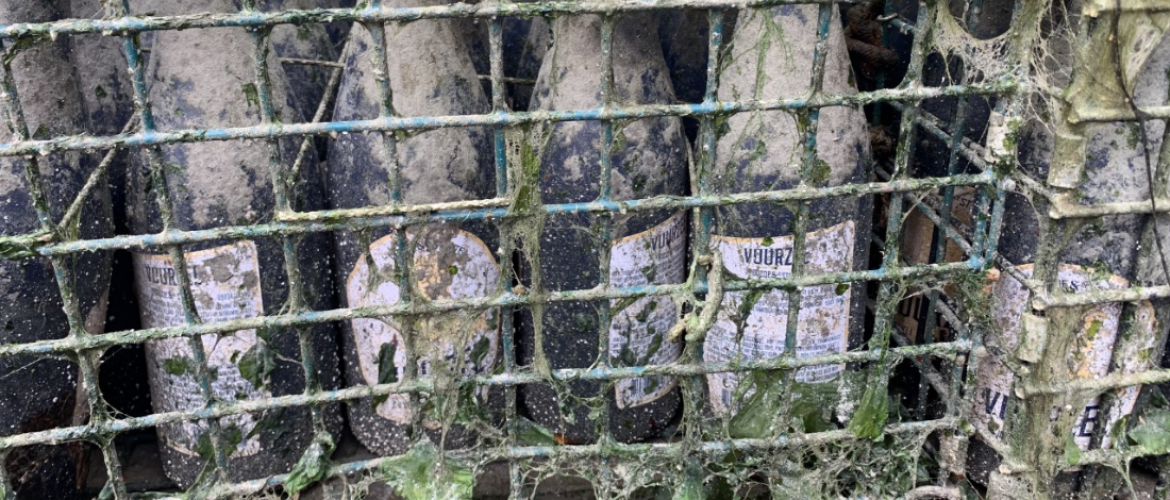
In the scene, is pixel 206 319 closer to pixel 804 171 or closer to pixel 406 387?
pixel 406 387

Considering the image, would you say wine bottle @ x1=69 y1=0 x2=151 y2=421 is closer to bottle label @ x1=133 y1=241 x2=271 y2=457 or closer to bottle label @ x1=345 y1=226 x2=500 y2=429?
bottle label @ x1=133 y1=241 x2=271 y2=457

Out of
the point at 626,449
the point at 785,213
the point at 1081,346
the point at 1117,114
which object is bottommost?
the point at 626,449

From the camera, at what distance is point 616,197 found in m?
0.98

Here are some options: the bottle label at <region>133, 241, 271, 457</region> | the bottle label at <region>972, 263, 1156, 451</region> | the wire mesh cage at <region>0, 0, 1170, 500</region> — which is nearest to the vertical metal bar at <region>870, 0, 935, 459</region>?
the wire mesh cage at <region>0, 0, 1170, 500</region>

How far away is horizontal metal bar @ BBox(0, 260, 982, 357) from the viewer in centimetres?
77

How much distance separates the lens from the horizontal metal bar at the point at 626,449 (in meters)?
0.88

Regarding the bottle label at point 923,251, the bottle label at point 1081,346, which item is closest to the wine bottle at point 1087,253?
the bottle label at point 1081,346

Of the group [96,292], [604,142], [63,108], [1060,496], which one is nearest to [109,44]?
[63,108]

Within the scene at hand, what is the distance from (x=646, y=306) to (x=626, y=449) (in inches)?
6.6

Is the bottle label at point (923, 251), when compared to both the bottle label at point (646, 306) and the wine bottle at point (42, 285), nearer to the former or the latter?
the bottle label at point (646, 306)

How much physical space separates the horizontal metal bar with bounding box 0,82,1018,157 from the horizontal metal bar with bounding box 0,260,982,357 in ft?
0.54

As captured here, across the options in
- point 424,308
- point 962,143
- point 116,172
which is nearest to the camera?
point 424,308

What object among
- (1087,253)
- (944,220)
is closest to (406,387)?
(944,220)

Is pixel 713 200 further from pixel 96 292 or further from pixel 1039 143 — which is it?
pixel 96 292
